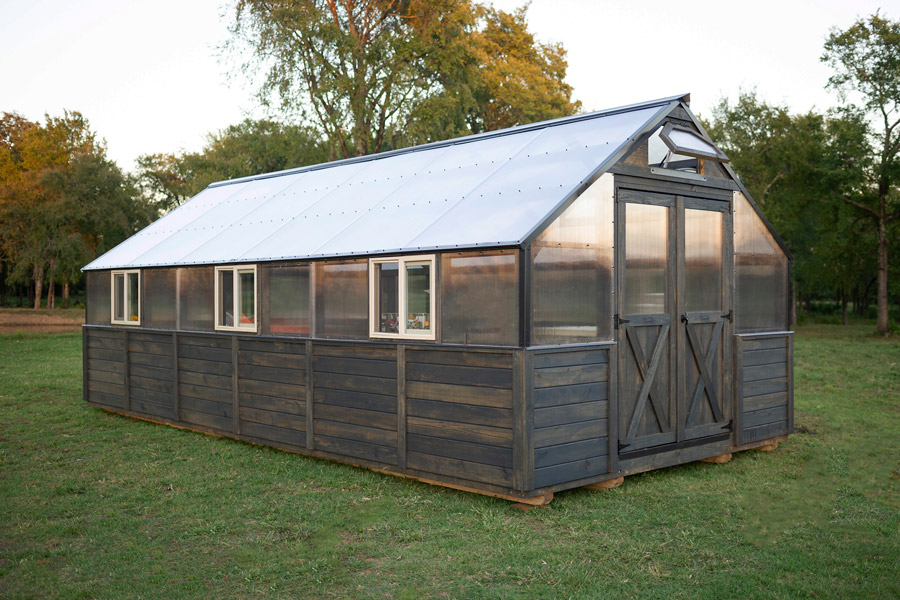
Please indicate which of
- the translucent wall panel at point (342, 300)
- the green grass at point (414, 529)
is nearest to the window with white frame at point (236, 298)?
the translucent wall panel at point (342, 300)

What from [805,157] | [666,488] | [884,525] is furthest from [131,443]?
[805,157]

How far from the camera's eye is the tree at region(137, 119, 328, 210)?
2649cm

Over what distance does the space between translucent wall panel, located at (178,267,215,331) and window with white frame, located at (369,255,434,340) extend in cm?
314

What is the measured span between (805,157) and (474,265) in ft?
84.6

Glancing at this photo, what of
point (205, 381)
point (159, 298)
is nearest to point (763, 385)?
point (205, 381)

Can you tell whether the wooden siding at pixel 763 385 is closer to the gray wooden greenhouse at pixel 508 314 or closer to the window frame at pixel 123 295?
the gray wooden greenhouse at pixel 508 314

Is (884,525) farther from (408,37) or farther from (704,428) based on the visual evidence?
(408,37)

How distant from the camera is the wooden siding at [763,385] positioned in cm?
838

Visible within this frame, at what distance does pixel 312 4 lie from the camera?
78.8ft

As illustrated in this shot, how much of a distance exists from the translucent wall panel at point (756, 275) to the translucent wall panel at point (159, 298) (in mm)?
7082

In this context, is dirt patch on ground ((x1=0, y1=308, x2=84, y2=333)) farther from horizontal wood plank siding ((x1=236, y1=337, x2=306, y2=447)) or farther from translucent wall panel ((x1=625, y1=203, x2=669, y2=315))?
translucent wall panel ((x1=625, y1=203, x2=669, y2=315))

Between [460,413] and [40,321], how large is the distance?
2998cm

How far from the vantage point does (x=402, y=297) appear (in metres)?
7.32

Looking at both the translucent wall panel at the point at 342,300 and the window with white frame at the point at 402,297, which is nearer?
the window with white frame at the point at 402,297
